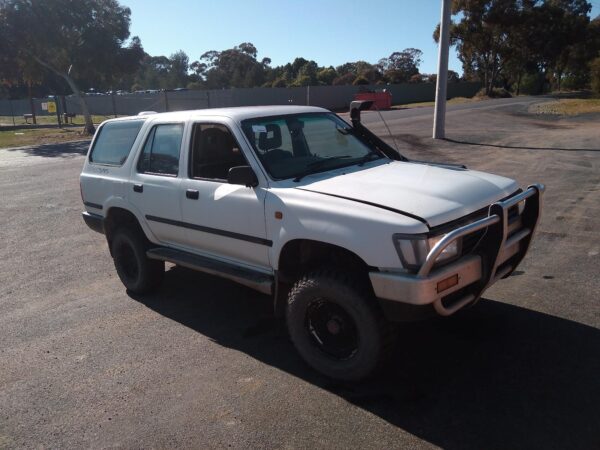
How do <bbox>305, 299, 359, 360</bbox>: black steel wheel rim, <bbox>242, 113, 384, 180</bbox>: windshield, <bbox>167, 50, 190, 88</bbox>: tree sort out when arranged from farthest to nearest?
<bbox>167, 50, 190, 88</bbox>: tree
<bbox>242, 113, 384, 180</bbox>: windshield
<bbox>305, 299, 359, 360</bbox>: black steel wheel rim

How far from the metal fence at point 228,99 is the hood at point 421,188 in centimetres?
2867

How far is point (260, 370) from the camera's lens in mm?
3969

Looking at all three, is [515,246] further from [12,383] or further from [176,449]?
[12,383]

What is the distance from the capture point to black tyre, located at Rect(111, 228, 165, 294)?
5.33 metres

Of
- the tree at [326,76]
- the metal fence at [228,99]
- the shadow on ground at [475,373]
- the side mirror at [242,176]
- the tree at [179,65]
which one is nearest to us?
the shadow on ground at [475,373]

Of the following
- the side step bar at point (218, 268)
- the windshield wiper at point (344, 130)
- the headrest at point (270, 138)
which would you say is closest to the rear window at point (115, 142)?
the side step bar at point (218, 268)

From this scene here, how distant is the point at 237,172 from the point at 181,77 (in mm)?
107901

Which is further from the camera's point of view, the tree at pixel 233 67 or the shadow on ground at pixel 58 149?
the tree at pixel 233 67

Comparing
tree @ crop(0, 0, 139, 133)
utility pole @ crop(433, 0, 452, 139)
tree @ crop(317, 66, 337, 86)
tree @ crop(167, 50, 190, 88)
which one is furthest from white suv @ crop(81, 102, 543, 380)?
tree @ crop(167, 50, 190, 88)

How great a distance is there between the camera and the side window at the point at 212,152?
4.53m

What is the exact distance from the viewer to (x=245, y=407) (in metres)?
3.51

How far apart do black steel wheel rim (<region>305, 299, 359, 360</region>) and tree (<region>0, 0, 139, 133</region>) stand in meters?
26.7

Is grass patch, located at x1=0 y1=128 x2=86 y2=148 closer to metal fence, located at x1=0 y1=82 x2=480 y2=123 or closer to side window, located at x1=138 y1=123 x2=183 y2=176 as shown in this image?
metal fence, located at x1=0 y1=82 x2=480 y2=123

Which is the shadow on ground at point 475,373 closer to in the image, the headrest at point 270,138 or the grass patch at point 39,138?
the headrest at point 270,138
